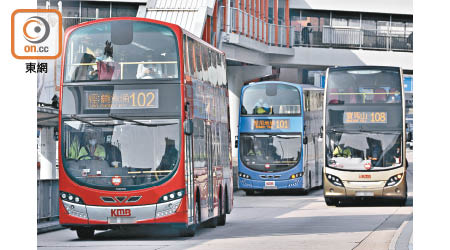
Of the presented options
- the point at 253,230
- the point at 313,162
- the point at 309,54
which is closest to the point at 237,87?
the point at 309,54

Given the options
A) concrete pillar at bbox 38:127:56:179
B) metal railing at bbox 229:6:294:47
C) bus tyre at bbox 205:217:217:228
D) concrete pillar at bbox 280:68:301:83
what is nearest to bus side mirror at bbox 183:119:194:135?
bus tyre at bbox 205:217:217:228

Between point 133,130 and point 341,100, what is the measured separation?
12.1 metres

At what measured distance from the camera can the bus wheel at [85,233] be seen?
19984 mm


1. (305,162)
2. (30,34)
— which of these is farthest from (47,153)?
(305,162)

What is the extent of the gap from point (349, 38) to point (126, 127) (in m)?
40.2

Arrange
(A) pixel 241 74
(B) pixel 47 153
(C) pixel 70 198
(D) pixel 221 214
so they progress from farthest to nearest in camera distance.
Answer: (A) pixel 241 74
(B) pixel 47 153
(D) pixel 221 214
(C) pixel 70 198

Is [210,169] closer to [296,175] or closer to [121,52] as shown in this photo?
[121,52]

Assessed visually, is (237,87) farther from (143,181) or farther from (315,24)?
(143,181)

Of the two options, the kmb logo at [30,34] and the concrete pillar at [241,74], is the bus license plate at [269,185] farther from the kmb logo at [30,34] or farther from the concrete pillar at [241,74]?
the kmb logo at [30,34]

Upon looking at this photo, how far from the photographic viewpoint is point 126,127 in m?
19.4

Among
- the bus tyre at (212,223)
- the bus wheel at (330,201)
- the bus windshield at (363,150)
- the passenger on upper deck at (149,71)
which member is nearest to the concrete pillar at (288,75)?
the bus wheel at (330,201)

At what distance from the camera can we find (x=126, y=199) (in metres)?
19.1

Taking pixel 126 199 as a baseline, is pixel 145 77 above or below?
above
